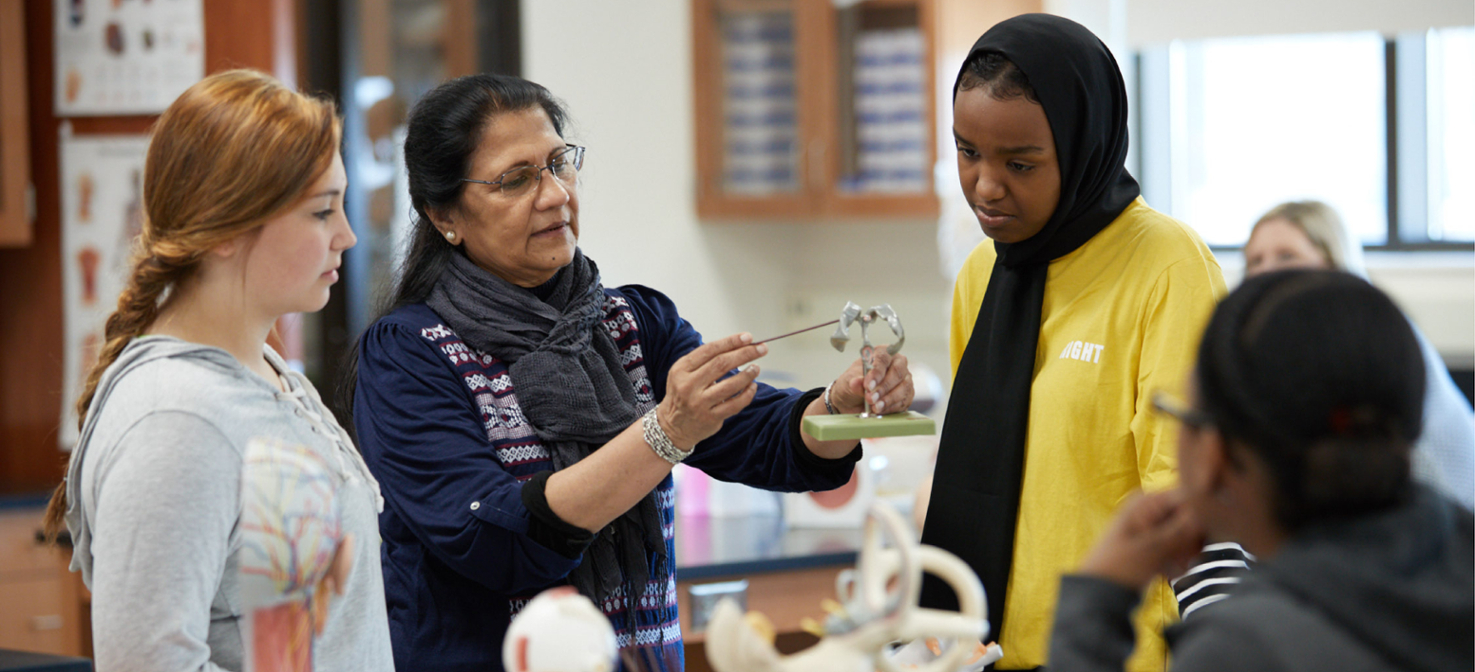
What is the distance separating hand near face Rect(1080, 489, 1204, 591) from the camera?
836 mm

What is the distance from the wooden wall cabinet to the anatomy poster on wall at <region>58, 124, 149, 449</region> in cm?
176

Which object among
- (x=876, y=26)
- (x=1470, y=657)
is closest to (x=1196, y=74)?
(x=876, y=26)

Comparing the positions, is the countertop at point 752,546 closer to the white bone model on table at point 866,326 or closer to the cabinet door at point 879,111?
the white bone model on table at point 866,326

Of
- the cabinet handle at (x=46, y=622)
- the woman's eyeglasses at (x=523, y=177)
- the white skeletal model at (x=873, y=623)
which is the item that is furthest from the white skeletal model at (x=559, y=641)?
the cabinet handle at (x=46, y=622)

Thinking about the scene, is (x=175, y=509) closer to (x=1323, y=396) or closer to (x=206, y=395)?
(x=206, y=395)

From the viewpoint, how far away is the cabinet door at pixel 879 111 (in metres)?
3.94

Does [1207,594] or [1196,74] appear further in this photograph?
[1196,74]

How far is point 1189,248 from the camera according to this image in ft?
4.50

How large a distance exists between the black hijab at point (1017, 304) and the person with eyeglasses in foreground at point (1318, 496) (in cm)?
60

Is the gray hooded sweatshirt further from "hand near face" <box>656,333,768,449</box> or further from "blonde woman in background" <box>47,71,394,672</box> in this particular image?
"hand near face" <box>656,333,768,449</box>

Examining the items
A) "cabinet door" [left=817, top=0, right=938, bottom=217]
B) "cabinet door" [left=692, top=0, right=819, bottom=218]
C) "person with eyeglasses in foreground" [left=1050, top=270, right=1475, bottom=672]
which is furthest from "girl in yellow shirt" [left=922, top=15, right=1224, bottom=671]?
"cabinet door" [left=692, top=0, right=819, bottom=218]

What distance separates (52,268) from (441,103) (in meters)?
2.46

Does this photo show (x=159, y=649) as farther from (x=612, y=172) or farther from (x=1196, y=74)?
(x=1196, y=74)

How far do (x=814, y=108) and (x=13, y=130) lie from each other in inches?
91.5
